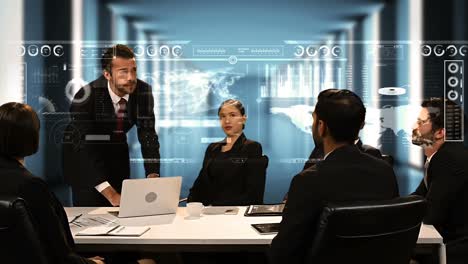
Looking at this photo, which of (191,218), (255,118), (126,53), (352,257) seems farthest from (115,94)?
(352,257)

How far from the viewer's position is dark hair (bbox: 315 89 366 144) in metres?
1.88

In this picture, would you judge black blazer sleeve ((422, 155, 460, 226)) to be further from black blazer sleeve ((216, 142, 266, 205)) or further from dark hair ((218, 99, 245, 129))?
dark hair ((218, 99, 245, 129))

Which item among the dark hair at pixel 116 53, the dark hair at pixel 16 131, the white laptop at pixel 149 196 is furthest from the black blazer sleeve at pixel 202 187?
the dark hair at pixel 16 131

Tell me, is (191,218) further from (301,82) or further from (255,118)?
(301,82)

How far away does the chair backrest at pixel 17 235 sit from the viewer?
1.68 meters

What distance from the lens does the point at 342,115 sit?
1887mm

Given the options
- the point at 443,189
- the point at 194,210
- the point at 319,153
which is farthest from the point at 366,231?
the point at 319,153

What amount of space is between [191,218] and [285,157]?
62.4 inches

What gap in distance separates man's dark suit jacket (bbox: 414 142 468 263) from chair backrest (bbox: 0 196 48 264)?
6.14 ft

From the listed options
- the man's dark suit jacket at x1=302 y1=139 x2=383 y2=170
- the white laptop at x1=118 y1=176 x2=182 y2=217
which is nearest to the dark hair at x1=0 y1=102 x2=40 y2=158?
the white laptop at x1=118 y1=176 x2=182 y2=217

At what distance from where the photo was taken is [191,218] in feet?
8.93

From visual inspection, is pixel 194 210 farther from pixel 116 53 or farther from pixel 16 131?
pixel 116 53

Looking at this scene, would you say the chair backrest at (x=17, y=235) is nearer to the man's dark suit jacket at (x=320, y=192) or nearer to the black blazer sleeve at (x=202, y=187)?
the man's dark suit jacket at (x=320, y=192)

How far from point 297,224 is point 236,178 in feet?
7.58
